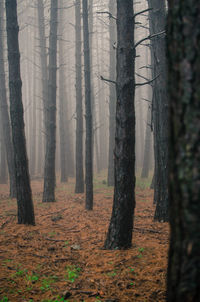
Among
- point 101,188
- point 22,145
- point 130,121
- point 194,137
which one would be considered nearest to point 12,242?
point 22,145

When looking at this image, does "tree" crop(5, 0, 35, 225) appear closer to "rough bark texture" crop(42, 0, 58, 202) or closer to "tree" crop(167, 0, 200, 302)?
"rough bark texture" crop(42, 0, 58, 202)

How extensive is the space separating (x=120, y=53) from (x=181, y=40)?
10.7ft

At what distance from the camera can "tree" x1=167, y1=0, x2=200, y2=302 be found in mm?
1975

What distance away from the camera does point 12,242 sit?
5902 millimetres

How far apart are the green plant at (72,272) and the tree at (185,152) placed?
2.48 m

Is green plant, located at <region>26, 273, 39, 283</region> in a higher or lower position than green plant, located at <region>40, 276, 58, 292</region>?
higher

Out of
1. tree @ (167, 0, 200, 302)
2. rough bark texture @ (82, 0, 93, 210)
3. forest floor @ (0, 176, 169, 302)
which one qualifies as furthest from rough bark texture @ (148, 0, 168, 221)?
tree @ (167, 0, 200, 302)

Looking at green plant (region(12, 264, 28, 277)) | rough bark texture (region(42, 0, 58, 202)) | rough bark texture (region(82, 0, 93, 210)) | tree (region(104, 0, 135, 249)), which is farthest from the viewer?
rough bark texture (region(42, 0, 58, 202))

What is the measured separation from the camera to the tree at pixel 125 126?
5.09 meters

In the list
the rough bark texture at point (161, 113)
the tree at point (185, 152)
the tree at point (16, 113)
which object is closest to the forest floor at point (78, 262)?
the rough bark texture at point (161, 113)

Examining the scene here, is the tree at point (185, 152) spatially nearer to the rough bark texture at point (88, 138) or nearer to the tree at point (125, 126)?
the tree at point (125, 126)

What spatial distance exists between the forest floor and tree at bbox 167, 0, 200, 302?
1649mm

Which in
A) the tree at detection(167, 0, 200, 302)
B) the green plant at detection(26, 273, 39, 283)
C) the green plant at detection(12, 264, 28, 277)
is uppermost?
the tree at detection(167, 0, 200, 302)

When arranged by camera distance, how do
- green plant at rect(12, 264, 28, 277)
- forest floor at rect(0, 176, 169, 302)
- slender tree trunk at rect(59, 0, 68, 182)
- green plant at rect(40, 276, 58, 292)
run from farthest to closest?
slender tree trunk at rect(59, 0, 68, 182)
green plant at rect(12, 264, 28, 277)
green plant at rect(40, 276, 58, 292)
forest floor at rect(0, 176, 169, 302)
